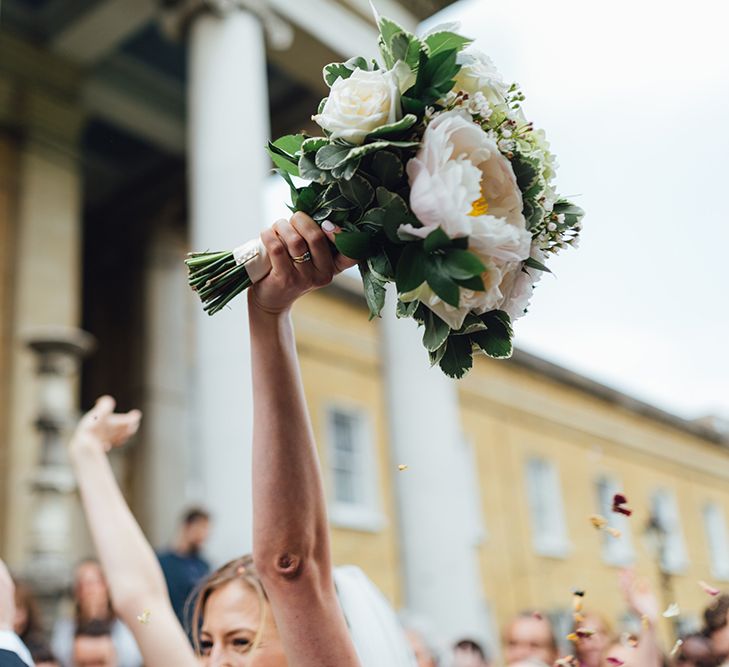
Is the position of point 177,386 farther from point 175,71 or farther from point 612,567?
point 612,567

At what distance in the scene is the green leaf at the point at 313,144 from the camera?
170cm

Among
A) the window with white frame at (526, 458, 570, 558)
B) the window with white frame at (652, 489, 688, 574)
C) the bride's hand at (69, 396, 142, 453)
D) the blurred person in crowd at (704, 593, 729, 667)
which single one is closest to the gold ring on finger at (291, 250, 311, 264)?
the bride's hand at (69, 396, 142, 453)

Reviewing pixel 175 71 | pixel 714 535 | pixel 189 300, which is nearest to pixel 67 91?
pixel 175 71

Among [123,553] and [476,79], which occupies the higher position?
[476,79]

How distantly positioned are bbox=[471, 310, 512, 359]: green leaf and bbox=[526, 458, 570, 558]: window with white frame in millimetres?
23194

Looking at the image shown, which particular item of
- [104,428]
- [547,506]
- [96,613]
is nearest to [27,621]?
[96,613]

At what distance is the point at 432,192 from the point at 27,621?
4066 mm

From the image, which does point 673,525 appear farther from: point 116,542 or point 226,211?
point 116,542

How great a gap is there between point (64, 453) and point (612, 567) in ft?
60.0

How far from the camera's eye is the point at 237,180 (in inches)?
391

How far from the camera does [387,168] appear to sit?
1589mm

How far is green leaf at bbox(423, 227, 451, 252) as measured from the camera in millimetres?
1509

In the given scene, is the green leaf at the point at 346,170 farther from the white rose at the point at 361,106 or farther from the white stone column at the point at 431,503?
the white stone column at the point at 431,503

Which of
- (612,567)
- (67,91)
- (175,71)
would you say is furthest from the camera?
(612,567)
